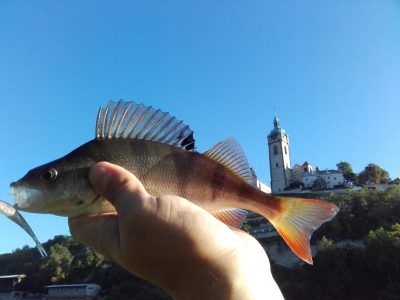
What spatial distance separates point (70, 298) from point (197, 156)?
61.1m

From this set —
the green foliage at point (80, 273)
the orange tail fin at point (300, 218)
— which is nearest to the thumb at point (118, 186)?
the orange tail fin at point (300, 218)

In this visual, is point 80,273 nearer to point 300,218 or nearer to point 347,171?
point 347,171

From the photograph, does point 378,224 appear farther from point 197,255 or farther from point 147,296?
point 197,255

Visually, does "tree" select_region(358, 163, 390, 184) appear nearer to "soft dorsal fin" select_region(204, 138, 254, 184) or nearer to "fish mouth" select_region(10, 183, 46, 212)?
"soft dorsal fin" select_region(204, 138, 254, 184)

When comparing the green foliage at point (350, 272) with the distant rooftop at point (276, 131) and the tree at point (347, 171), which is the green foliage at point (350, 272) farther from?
the distant rooftop at point (276, 131)

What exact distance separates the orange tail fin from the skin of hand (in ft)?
1.43

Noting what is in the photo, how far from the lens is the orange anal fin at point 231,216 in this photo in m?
2.74

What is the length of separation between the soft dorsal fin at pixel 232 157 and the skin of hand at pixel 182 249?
65 cm

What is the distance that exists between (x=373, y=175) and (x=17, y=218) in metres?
81.9

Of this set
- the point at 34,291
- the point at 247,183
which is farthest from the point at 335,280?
the point at 34,291

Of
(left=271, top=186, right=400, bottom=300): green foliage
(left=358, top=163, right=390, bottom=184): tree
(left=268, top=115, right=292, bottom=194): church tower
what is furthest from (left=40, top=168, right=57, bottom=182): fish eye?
(left=268, top=115, right=292, bottom=194): church tower

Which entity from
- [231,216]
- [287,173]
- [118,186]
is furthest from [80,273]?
[118,186]

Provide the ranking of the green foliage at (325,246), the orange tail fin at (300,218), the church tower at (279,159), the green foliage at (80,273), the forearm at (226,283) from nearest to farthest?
1. the forearm at (226,283)
2. the orange tail fin at (300,218)
3. the green foliage at (325,246)
4. the green foliage at (80,273)
5. the church tower at (279,159)

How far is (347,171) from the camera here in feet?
263
